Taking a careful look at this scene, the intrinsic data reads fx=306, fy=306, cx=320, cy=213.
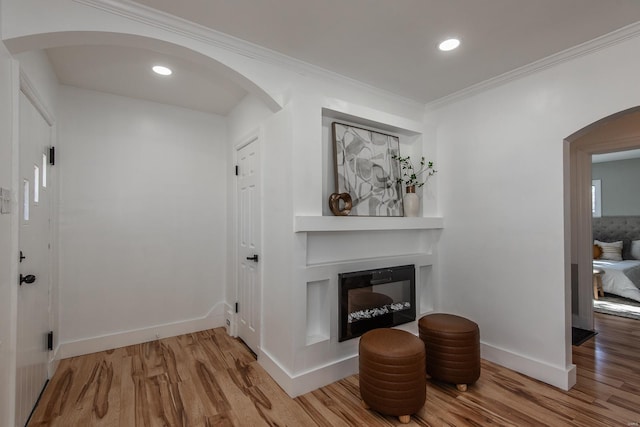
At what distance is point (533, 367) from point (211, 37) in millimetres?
3479

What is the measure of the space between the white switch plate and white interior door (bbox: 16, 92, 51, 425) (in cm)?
23

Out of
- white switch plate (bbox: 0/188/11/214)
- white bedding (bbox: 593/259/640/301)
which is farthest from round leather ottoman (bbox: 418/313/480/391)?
white bedding (bbox: 593/259/640/301)

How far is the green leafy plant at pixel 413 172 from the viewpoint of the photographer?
3115 mm

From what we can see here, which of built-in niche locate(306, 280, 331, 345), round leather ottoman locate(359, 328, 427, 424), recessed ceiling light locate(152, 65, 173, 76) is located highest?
recessed ceiling light locate(152, 65, 173, 76)

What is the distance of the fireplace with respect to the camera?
2.54 m

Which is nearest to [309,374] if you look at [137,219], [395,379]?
[395,379]

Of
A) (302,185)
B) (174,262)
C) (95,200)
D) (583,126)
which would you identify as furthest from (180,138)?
(583,126)

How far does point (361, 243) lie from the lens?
2.77 metres

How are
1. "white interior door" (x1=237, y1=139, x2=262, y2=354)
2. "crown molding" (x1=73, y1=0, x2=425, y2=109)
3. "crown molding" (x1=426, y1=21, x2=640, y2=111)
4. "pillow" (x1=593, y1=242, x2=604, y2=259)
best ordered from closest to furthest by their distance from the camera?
"crown molding" (x1=73, y1=0, x2=425, y2=109), "crown molding" (x1=426, y1=21, x2=640, y2=111), "white interior door" (x1=237, y1=139, x2=262, y2=354), "pillow" (x1=593, y1=242, x2=604, y2=259)

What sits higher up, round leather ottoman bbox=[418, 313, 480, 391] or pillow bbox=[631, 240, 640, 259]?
pillow bbox=[631, 240, 640, 259]

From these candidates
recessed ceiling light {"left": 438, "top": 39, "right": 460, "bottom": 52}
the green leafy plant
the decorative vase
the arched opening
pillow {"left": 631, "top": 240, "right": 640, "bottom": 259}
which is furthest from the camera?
pillow {"left": 631, "top": 240, "right": 640, "bottom": 259}

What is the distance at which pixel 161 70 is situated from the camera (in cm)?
260

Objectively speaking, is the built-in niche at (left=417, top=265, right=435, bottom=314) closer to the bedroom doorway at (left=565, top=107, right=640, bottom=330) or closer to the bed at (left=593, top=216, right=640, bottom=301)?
the bedroom doorway at (left=565, top=107, right=640, bottom=330)

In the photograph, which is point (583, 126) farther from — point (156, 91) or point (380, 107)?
point (156, 91)
